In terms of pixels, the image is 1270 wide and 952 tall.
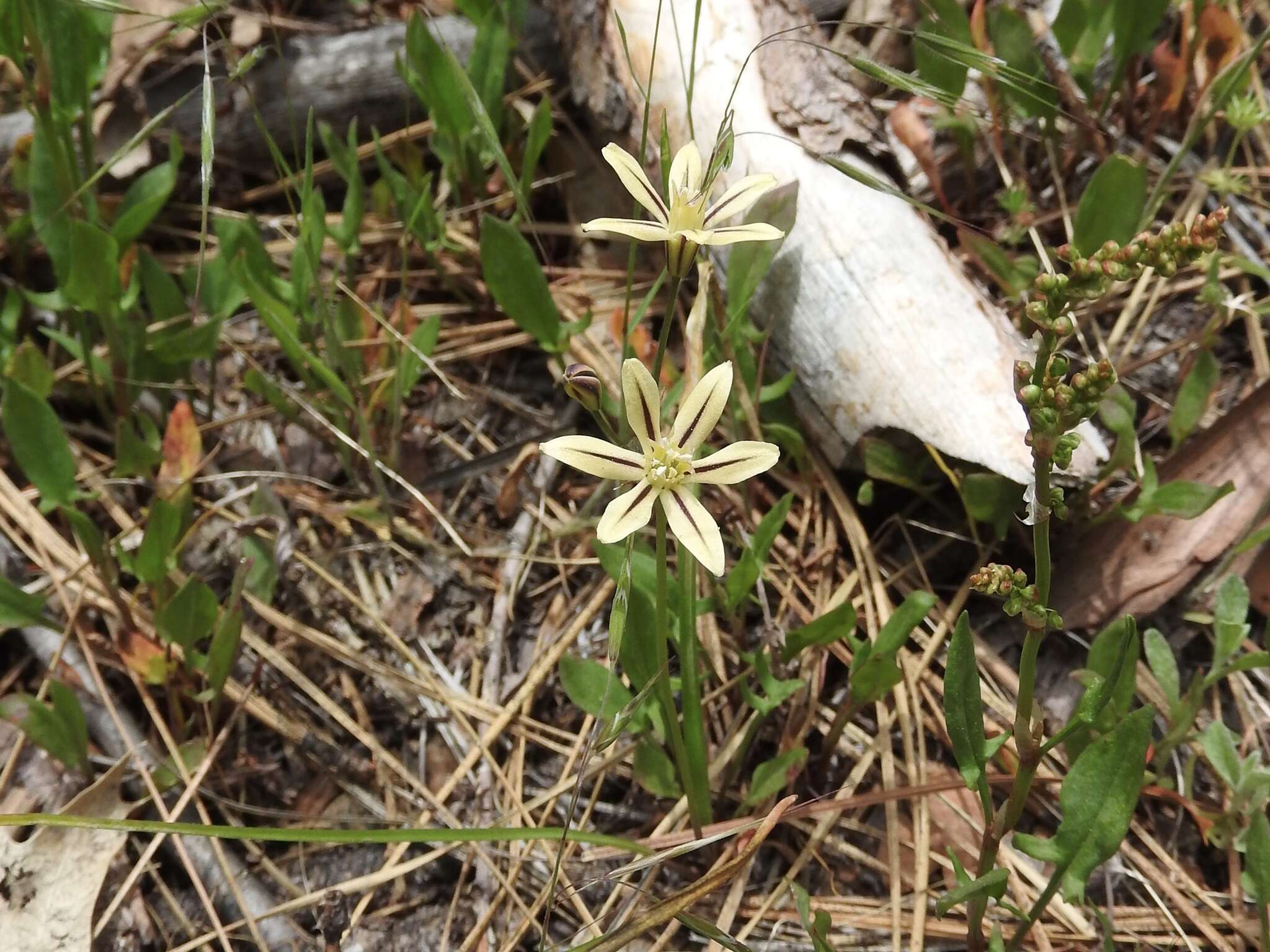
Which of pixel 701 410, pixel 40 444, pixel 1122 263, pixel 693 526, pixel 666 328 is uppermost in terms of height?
pixel 1122 263

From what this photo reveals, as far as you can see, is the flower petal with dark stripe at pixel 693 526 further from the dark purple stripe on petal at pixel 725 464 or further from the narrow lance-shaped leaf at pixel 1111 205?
the narrow lance-shaped leaf at pixel 1111 205

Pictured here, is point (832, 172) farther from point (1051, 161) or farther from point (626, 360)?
point (626, 360)

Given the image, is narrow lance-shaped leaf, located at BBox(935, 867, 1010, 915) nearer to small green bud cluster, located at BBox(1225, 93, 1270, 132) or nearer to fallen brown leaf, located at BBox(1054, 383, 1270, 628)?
fallen brown leaf, located at BBox(1054, 383, 1270, 628)

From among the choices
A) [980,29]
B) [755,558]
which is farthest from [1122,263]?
[980,29]

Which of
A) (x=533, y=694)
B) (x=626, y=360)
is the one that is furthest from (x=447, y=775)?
(x=626, y=360)

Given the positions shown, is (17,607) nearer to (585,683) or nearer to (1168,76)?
(585,683)

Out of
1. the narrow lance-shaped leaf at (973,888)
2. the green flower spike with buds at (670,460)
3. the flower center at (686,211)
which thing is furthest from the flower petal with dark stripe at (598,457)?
the narrow lance-shaped leaf at (973,888)
